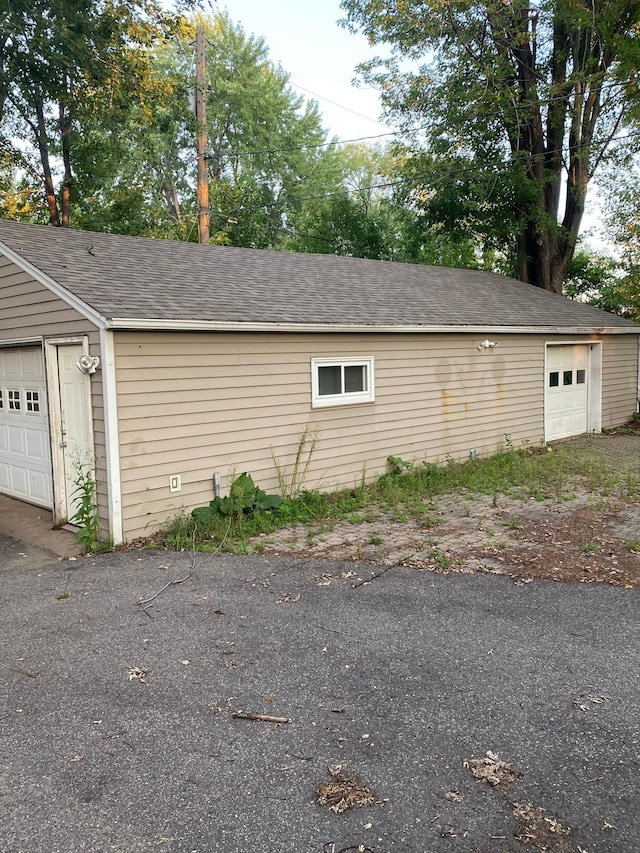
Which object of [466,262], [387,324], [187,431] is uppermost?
[466,262]

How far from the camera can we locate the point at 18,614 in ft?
16.3

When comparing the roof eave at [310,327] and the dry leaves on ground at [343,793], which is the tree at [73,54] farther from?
the dry leaves on ground at [343,793]

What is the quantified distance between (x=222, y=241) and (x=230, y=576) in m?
17.3

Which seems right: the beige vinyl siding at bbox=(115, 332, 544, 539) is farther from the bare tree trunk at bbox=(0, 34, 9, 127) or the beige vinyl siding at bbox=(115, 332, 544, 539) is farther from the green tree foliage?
the green tree foliage

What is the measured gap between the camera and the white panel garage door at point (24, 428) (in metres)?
8.01

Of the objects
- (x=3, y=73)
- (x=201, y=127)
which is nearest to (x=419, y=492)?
(x=201, y=127)

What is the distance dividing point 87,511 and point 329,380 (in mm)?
3825

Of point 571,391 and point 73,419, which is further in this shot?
point 571,391

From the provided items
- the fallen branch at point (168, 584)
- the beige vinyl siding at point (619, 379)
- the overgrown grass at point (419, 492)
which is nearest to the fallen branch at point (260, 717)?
the fallen branch at point (168, 584)

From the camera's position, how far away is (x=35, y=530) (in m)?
7.44

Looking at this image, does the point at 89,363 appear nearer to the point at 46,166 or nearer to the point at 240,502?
the point at 240,502

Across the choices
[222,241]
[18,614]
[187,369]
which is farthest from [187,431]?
[222,241]

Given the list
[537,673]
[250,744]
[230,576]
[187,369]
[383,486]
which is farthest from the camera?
[383,486]

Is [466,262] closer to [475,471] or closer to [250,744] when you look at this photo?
[475,471]
